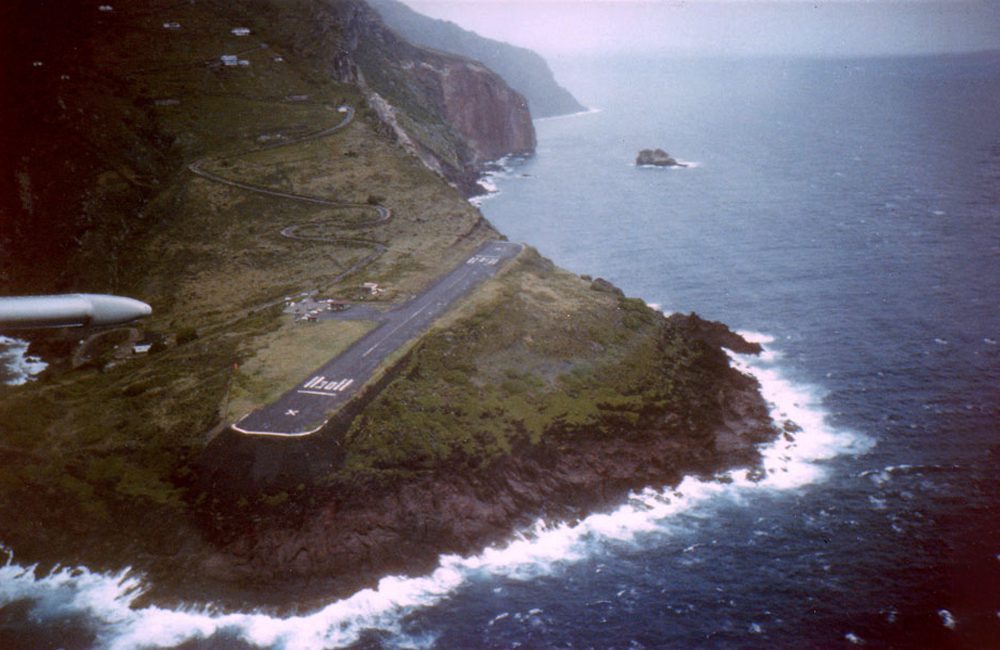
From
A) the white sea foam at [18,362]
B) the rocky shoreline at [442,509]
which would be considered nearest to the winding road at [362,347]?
the rocky shoreline at [442,509]

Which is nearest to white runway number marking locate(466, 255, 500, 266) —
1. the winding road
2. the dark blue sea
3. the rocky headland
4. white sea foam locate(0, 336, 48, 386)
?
the winding road

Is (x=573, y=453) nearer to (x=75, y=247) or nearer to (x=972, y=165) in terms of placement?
(x=75, y=247)

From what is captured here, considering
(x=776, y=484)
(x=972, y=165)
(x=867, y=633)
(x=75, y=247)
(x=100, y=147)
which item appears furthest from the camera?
(x=972, y=165)

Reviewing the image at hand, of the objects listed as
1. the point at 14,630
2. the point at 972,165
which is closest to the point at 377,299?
the point at 14,630

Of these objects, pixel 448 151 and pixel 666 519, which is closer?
pixel 666 519

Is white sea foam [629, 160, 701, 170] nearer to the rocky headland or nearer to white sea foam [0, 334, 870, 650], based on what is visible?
the rocky headland

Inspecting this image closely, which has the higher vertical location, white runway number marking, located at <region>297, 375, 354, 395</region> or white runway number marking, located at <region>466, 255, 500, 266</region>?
white runway number marking, located at <region>466, 255, 500, 266</region>
